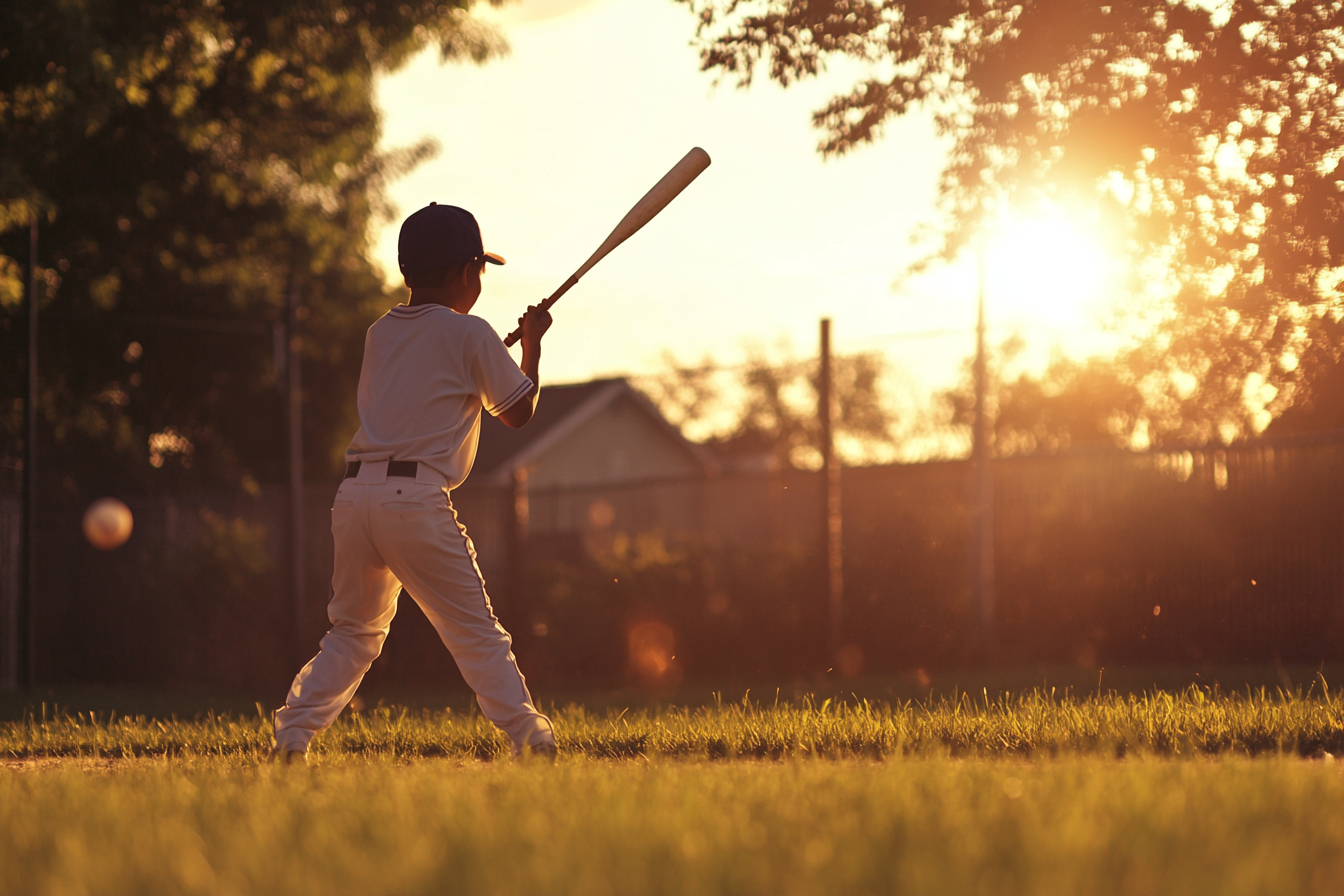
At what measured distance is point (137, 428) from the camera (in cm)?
2309

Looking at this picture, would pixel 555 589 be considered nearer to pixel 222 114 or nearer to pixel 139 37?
pixel 139 37

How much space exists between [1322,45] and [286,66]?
537 inches

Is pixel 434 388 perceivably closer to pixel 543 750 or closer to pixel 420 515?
pixel 420 515

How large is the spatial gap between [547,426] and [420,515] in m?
29.3

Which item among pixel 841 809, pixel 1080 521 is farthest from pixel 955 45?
pixel 841 809

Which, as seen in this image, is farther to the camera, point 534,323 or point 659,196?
point 659,196

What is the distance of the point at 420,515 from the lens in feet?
16.1

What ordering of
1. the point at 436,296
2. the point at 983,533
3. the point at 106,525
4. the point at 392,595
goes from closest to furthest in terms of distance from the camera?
the point at 392,595
the point at 436,296
the point at 983,533
the point at 106,525

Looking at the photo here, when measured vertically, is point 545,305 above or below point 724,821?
above

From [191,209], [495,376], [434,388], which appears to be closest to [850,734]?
[495,376]

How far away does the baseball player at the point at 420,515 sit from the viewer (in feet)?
16.3

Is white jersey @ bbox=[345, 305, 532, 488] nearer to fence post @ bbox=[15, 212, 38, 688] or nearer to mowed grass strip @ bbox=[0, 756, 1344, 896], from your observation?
mowed grass strip @ bbox=[0, 756, 1344, 896]

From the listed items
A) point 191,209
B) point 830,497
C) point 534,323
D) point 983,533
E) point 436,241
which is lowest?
point 983,533

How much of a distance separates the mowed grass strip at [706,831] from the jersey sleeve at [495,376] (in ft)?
4.60
